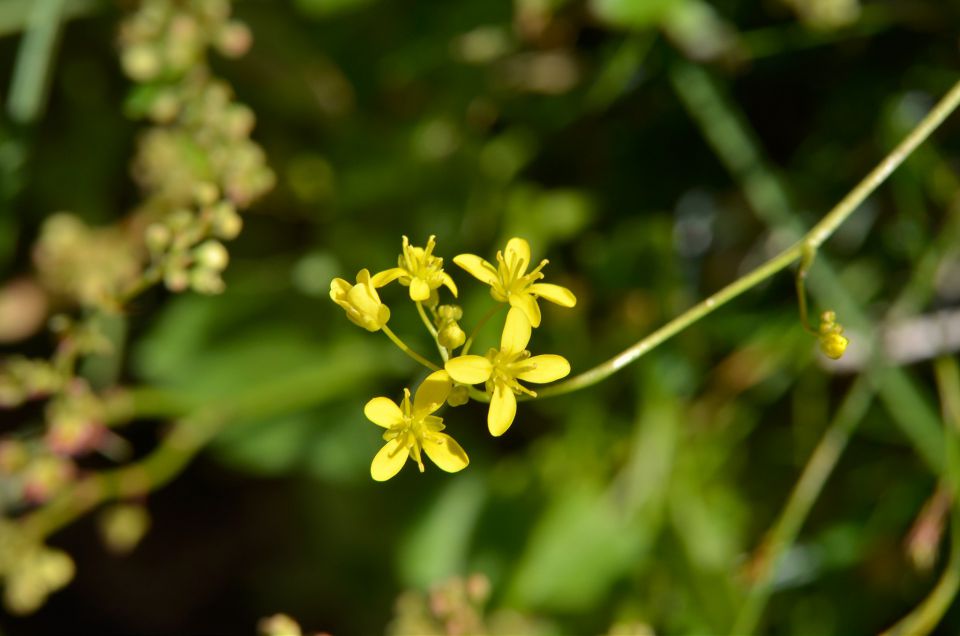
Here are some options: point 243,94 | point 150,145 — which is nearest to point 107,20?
point 243,94

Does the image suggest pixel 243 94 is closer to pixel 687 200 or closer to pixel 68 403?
pixel 68 403

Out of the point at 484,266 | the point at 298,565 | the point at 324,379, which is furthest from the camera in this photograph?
the point at 298,565

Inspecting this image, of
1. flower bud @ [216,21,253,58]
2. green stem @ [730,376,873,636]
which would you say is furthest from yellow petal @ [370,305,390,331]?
green stem @ [730,376,873,636]

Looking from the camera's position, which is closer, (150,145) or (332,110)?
(150,145)

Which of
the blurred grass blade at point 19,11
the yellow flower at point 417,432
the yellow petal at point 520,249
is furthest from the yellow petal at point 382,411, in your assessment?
the blurred grass blade at point 19,11

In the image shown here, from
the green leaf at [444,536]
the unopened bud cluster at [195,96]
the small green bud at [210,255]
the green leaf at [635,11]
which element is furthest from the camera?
the green leaf at [444,536]

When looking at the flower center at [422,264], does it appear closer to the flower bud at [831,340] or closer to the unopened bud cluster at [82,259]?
the flower bud at [831,340]

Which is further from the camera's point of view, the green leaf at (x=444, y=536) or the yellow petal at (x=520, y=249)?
the green leaf at (x=444, y=536)
